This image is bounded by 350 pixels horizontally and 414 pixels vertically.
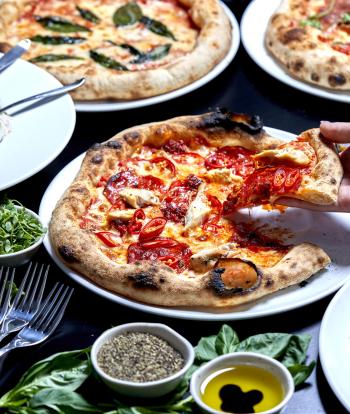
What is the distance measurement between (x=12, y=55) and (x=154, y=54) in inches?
43.0

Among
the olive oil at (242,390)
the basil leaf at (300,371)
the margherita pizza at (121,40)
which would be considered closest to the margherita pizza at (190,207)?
the basil leaf at (300,371)

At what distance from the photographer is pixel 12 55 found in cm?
541

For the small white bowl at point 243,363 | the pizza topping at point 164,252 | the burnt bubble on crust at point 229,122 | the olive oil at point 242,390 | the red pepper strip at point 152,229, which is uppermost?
the small white bowl at point 243,363

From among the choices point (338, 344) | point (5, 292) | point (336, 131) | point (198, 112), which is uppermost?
point (336, 131)

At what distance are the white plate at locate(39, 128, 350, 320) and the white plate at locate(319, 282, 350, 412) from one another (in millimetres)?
166

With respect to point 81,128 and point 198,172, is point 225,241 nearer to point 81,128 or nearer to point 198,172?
point 198,172

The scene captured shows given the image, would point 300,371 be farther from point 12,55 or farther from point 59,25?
point 59,25

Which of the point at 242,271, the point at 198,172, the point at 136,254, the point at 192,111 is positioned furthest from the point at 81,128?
the point at 242,271

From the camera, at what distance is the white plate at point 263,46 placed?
5.70m

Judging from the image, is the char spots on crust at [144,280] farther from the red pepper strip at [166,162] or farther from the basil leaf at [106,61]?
the basil leaf at [106,61]

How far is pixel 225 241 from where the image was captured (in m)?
4.13

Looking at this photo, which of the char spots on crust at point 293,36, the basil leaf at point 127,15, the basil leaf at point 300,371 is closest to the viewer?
the basil leaf at point 300,371

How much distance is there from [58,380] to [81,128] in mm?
2497

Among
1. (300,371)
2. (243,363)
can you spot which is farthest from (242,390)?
(300,371)
